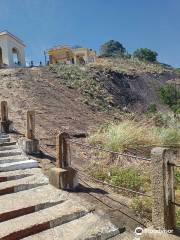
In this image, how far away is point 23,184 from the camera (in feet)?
20.4

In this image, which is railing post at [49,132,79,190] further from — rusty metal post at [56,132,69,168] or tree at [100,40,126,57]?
tree at [100,40,126,57]

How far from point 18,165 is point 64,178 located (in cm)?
136

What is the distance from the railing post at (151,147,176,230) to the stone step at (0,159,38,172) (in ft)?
12.0

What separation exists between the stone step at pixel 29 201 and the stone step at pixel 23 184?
115 millimetres

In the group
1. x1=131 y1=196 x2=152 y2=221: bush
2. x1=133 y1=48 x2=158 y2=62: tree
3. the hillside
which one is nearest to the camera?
x1=131 y1=196 x2=152 y2=221: bush

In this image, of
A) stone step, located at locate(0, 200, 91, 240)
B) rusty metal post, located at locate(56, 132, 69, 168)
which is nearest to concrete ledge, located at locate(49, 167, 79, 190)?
rusty metal post, located at locate(56, 132, 69, 168)

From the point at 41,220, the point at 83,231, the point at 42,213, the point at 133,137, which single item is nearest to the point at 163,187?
the point at 83,231

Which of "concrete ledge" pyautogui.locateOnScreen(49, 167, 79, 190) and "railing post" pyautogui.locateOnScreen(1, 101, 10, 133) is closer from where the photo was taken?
"concrete ledge" pyautogui.locateOnScreen(49, 167, 79, 190)

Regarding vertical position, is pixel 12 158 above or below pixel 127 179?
above

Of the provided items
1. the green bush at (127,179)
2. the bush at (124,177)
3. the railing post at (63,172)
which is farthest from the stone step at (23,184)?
the green bush at (127,179)

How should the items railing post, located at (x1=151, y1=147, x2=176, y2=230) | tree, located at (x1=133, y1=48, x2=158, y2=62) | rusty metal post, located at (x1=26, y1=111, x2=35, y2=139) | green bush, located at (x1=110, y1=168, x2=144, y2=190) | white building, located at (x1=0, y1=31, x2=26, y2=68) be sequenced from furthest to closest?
1. tree, located at (x1=133, y1=48, x2=158, y2=62)
2. white building, located at (x1=0, y1=31, x2=26, y2=68)
3. rusty metal post, located at (x1=26, y1=111, x2=35, y2=139)
4. green bush, located at (x1=110, y1=168, x2=144, y2=190)
5. railing post, located at (x1=151, y1=147, x2=176, y2=230)

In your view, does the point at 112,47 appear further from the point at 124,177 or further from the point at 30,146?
the point at 124,177

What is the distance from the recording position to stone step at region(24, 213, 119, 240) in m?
4.73

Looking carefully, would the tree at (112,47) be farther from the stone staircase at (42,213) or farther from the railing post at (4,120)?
the stone staircase at (42,213)
